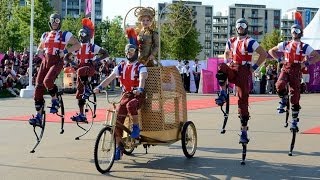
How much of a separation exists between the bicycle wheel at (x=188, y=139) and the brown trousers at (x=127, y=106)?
1.09m

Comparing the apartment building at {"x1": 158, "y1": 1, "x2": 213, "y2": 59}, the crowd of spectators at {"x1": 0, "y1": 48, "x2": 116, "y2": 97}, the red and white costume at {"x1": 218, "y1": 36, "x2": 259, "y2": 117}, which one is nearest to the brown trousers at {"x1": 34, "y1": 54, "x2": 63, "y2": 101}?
the red and white costume at {"x1": 218, "y1": 36, "x2": 259, "y2": 117}

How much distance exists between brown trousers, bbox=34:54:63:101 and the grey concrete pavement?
3.83ft

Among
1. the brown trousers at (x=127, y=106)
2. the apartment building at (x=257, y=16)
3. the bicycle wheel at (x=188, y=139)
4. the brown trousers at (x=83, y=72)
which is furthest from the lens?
the apartment building at (x=257, y=16)

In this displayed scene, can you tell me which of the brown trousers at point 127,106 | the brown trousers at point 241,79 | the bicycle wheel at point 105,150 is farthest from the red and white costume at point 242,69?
the bicycle wheel at point 105,150

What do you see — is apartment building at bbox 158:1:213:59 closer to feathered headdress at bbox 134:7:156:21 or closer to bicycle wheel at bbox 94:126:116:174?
feathered headdress at bbox 134:7:156:21

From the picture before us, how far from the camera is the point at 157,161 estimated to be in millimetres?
9188

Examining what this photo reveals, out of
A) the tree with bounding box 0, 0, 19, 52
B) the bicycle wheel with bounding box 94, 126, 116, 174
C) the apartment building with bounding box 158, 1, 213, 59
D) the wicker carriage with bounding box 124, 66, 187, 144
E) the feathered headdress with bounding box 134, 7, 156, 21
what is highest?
the apartment building with bounding box 158, 1, 213, 59

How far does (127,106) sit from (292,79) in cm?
338

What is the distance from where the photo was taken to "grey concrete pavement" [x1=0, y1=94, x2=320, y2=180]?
26.4 ft

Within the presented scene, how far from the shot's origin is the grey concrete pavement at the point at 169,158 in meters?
8.05

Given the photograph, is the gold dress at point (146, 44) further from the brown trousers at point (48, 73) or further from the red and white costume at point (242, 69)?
the red and white costume at point (242, 69)

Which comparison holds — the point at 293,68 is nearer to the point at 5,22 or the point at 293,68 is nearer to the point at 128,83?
the point at 128,83

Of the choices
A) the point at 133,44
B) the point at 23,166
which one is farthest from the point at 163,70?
the point at 23,166

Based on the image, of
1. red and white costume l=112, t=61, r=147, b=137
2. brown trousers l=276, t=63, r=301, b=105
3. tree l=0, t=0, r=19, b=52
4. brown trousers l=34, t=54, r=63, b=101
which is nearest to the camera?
red and white costume l=112, t=61, r=147, b=137
